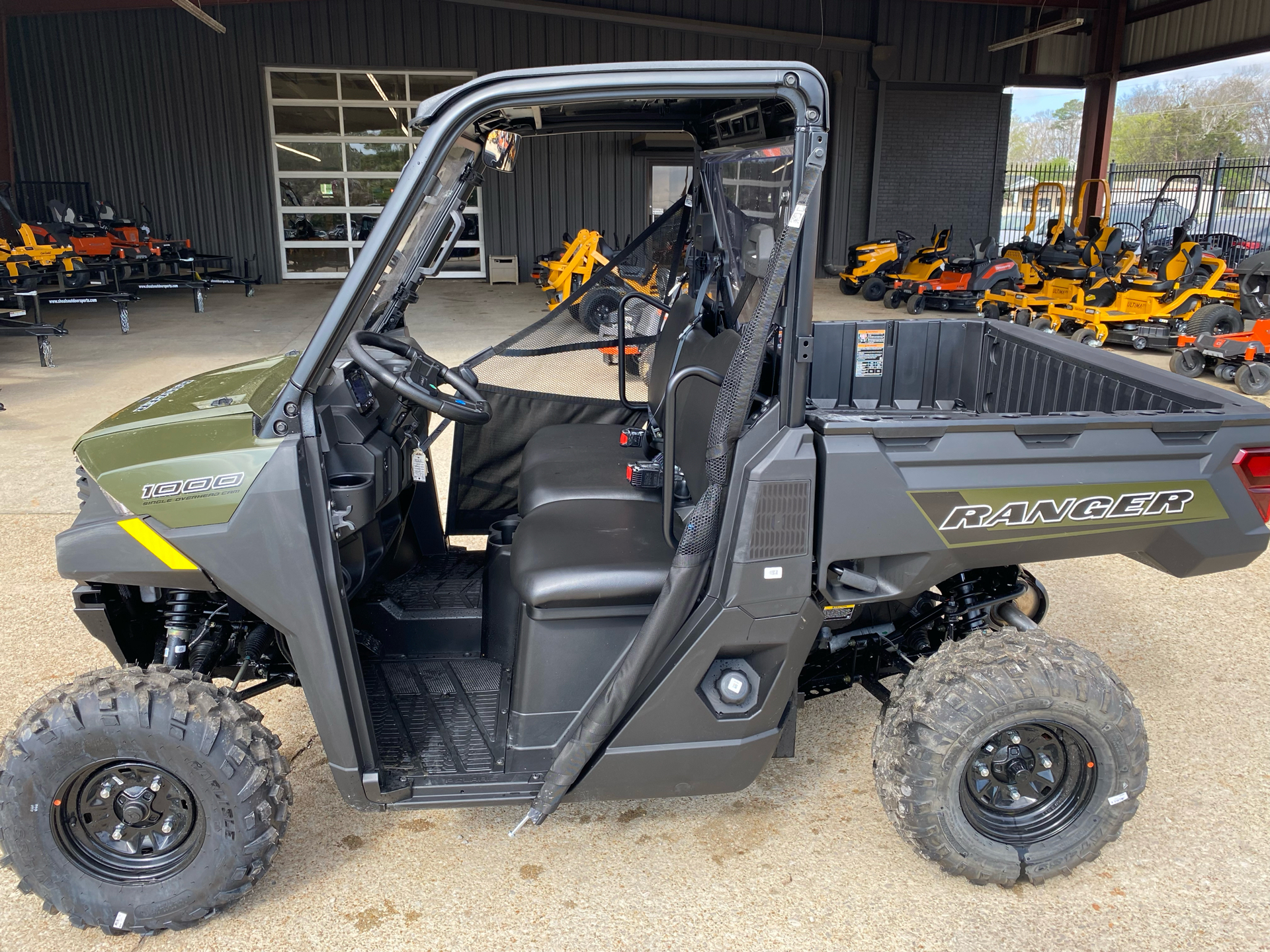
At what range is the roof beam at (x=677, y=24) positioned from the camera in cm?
1524

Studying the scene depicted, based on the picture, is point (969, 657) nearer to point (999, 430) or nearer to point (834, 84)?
point (999, 430)

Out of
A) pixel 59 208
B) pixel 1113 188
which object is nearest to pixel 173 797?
pixel 59 208

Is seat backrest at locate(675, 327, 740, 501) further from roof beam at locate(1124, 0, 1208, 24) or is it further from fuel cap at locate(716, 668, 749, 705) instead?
roof beam at locate(1124, 0, 1208, 24)

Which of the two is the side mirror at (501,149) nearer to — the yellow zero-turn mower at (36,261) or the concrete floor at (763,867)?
the concrete floor at (763,867)

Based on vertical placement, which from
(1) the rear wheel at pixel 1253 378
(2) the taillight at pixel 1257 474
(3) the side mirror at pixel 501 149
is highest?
(3) the side mirror at pixel 501 149

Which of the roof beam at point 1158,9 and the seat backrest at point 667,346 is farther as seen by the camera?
the roof beam at point 1158,9

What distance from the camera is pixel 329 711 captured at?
1.95 metres

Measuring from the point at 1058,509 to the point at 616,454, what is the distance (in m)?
1.49

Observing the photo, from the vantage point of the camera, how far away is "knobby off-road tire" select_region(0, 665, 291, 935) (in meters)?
1.92

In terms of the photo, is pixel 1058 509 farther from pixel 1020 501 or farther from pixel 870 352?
pixel 870 352

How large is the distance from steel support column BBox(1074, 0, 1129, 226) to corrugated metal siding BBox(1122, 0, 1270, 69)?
530 mm

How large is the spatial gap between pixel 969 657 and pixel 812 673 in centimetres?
49

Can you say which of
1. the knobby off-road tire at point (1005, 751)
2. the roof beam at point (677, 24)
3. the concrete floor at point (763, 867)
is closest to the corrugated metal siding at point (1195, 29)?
the roof beam at point (677, 24)

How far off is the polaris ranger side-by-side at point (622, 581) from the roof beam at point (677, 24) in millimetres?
14632
